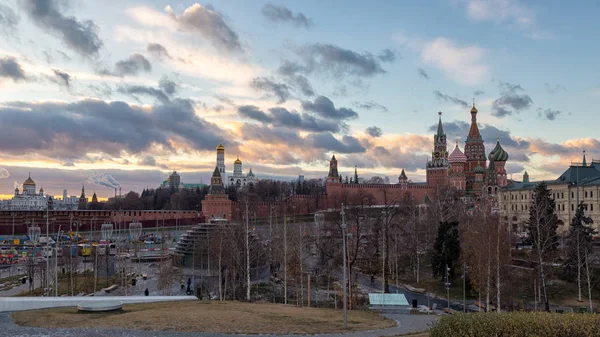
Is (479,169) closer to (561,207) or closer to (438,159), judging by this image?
(438,159)

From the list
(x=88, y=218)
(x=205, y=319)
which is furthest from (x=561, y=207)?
(x=88, y=218)

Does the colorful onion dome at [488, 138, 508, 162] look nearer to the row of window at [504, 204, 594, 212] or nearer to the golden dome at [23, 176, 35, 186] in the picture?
the row of window at [504, 204, 594, 212]

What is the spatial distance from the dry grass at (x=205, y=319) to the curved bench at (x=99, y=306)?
1.05 feet

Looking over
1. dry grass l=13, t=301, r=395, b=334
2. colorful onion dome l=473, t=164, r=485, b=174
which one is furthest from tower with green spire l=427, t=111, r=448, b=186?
dry grass l=13, t=301, r=395, b=334

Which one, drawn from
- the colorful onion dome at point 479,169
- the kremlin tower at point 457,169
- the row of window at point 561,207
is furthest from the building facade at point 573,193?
the kremlin tower at point 457,169

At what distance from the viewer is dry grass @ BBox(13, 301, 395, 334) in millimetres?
18188

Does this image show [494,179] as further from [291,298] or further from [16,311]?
[16,311]

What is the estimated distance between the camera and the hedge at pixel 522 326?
1274 cm

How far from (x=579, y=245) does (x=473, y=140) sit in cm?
8786

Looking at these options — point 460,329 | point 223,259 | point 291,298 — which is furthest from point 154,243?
point 460,329

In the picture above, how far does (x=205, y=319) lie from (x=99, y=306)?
193 inches

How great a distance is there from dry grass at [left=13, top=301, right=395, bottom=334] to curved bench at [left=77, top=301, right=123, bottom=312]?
0.32 m

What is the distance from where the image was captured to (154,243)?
79.3 metres

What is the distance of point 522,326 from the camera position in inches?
507
